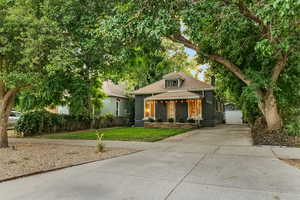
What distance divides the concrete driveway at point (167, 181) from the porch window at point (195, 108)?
1343cm

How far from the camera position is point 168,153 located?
8039 millimetres

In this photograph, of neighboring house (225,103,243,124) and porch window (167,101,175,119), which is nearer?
porch window (167,101,175,119)

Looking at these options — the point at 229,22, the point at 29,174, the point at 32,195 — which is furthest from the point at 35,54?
the point at 229,22

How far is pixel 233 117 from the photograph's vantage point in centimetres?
2755

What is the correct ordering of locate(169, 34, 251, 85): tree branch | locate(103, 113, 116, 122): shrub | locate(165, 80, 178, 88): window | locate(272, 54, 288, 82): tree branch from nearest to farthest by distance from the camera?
1. locate(272, 54, 288, 82): tree branch
2. locate(169, 34, 251, 85): tree branch
3. locate(103, 113, 116, 122): shrub
4. locate(165, 80, 178, 88): window

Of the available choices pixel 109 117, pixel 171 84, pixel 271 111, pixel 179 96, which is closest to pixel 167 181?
pixel 271 111

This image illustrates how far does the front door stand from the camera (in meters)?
21.1

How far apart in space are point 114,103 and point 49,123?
9.55 metres

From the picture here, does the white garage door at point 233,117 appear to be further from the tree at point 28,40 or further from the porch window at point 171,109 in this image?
the tree at point 28,40

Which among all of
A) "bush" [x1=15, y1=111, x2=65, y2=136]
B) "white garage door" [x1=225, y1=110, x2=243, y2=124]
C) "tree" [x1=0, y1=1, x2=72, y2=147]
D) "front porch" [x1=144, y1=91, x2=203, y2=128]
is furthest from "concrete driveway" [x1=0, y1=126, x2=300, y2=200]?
"white garage door" [x1=225, y1=110, x2=243, y2=124]

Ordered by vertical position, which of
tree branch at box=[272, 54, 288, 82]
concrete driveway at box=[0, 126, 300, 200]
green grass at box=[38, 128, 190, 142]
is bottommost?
concrete driveway at box=[0, 126, 300, 200]

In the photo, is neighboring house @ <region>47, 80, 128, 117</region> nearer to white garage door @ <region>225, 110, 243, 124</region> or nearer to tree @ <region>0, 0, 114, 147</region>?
white garage door @ <region>225, 110, 243, 124</region>

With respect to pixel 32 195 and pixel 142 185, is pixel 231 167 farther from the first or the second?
pixel 32 195

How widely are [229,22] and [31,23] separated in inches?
278
